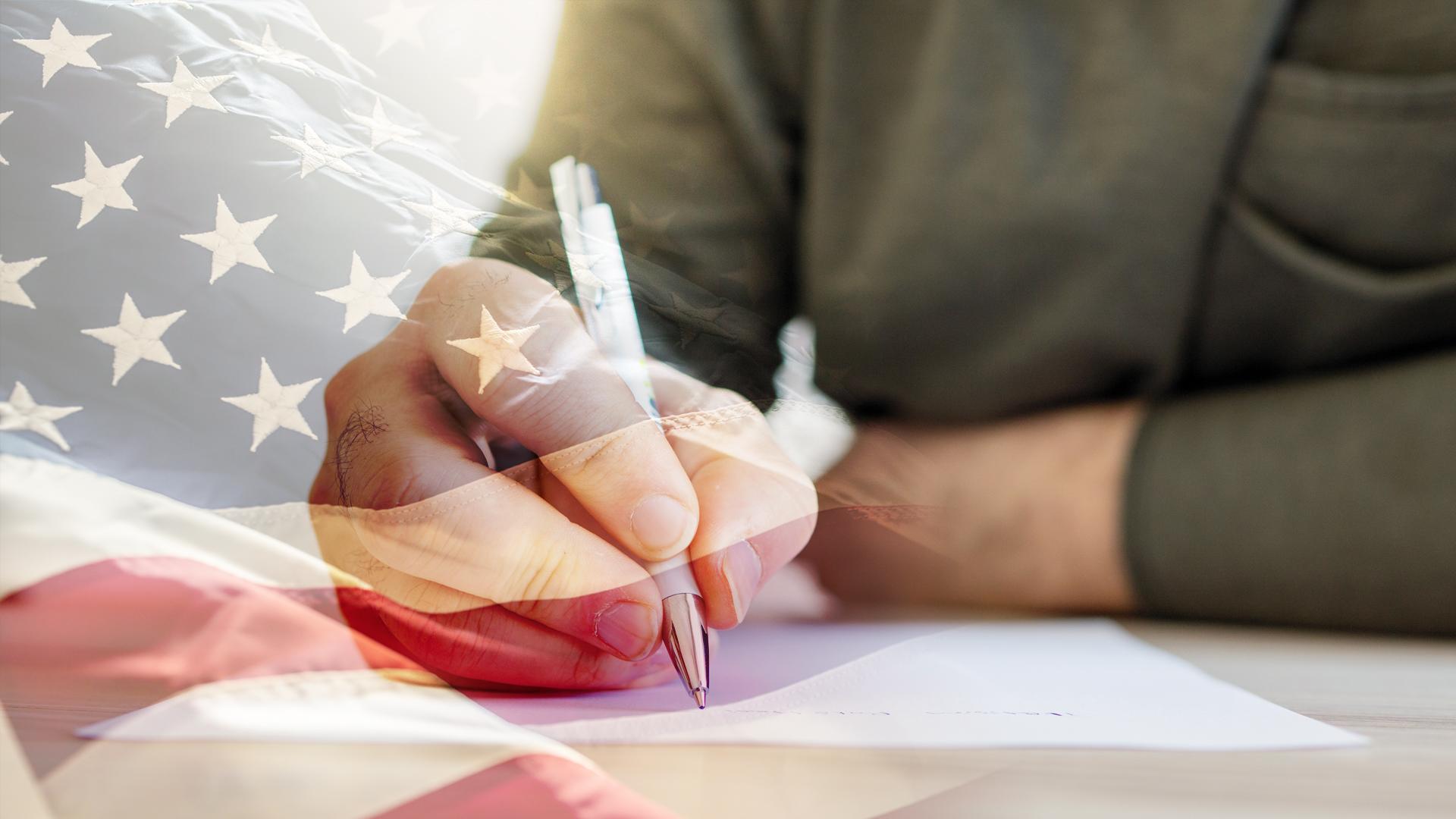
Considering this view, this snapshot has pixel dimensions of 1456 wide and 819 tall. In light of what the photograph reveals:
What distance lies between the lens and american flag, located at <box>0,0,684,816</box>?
13 cm

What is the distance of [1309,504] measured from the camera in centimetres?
26

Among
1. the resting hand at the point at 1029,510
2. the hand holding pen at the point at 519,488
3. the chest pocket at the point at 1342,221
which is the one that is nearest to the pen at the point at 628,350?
the hand holding pen at the point at 519,488

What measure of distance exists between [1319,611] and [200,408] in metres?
0.32

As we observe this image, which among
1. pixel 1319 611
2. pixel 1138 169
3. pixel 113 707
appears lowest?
pixel 113 707

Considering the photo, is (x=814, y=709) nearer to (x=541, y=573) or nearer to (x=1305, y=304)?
(x=541, y=573)

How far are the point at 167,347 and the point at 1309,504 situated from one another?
32 cm

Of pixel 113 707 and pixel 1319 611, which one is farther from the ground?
pixel 1319 611

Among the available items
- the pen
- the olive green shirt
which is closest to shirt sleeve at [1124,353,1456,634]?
the olive green shirt

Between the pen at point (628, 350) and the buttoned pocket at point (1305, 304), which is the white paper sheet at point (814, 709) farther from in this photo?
the buttoned pocket at point (1305, 304)

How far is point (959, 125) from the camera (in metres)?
0.28

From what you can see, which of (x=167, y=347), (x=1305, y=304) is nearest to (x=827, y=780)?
(x=167, y=347)

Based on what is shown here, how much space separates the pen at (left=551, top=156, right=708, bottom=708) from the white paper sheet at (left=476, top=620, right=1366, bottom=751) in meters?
0.01

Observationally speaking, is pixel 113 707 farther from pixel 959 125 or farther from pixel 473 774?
pixel 959 125

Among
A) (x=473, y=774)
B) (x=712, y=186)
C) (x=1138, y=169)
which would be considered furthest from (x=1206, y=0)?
(x=473, y=774)
